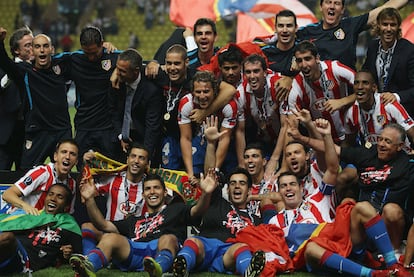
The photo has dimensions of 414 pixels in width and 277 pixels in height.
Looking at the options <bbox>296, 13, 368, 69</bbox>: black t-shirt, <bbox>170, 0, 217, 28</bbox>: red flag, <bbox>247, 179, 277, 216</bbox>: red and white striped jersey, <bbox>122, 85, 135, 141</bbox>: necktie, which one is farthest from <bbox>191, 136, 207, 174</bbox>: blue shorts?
<bbox>170, 0, 217, 28</bbox>: red flag

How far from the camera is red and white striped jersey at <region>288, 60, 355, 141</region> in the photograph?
7.59 metres

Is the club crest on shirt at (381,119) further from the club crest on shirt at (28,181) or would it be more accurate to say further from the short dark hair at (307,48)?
the club crest on shirt at (28,181)

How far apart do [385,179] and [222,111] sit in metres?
1.68

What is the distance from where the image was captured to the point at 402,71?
771 cm

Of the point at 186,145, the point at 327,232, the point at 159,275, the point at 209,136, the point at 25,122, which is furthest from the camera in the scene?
the point at 25,122

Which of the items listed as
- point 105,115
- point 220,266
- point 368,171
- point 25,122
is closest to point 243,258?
point 220,266

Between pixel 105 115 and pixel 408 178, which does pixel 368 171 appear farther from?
pixel 105 115

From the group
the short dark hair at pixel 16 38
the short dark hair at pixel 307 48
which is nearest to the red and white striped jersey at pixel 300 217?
the short dark hair at pixel 307 48

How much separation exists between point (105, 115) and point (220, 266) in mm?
2322

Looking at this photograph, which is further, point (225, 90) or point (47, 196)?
point (225, 90)

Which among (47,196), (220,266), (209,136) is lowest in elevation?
(220,266)

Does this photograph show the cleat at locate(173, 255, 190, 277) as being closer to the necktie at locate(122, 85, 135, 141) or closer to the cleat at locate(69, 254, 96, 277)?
the cleat at locate(69, 254, 96, 277)

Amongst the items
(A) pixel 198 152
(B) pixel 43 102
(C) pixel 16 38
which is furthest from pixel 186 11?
(A) pixel 198 152

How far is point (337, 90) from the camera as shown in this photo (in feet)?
25.1
